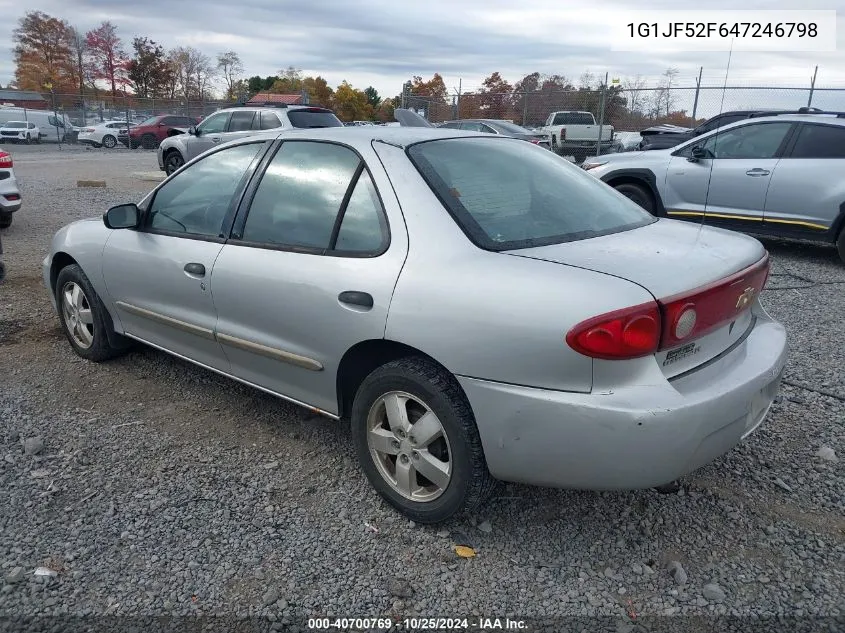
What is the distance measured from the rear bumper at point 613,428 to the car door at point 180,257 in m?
1.71

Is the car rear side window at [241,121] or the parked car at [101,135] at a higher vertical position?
the car rear side window at [241,121]

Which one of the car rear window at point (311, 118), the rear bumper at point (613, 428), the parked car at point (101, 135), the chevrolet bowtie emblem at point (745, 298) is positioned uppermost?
the car rear window at point (311, 118)

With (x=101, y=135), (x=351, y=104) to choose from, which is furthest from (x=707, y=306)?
(x=351, y=104)

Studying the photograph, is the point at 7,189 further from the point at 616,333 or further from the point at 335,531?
the point at 616,333

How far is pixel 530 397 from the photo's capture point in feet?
7.39

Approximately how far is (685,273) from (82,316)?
12.2 ft

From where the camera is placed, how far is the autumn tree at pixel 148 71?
61.4m

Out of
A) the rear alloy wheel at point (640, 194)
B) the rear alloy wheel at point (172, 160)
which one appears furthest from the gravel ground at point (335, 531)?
the rear alloy wheel at point (172, 160)

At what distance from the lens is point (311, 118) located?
13641 millimetres

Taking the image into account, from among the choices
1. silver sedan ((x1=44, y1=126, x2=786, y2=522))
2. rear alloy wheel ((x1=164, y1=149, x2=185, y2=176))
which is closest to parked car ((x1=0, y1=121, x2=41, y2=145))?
rear alloy wheel ((x1=164, y1=149, x2=185, y2=176))

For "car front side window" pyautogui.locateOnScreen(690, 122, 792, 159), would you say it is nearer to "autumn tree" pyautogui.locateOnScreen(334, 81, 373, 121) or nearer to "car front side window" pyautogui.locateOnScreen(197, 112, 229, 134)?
"car front side window" pyautogui.locateOnScreen(197, 112, 229, 134)

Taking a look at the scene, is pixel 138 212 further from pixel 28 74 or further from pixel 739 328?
pixel 28 74

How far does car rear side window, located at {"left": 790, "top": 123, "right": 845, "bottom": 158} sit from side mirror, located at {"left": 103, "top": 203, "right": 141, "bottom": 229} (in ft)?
22.9

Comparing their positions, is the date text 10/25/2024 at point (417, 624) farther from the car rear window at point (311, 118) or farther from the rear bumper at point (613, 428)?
the car rear window at point (311, 118)
